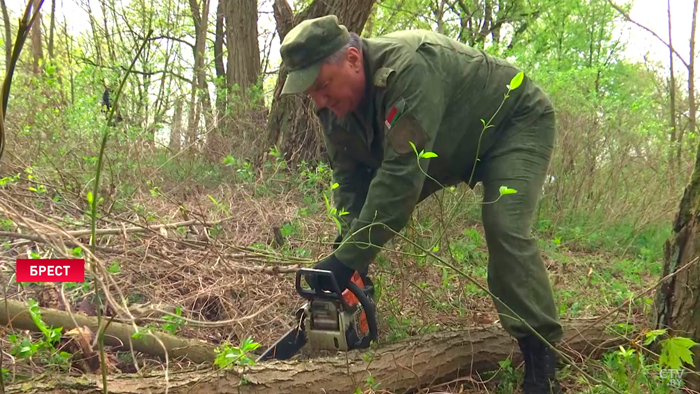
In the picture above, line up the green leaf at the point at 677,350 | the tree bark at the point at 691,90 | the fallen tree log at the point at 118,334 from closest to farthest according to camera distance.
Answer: the green leaf at the point at 677,350
the fallen tree log at the point at 118,334
the tree bark at the point at 691,90

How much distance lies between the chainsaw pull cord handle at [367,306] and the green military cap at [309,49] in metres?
1.03

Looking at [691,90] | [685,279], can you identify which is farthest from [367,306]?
[691,90]

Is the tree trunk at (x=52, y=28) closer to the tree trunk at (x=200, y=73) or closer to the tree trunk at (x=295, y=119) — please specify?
the tree trunk at (x=200, y=73)

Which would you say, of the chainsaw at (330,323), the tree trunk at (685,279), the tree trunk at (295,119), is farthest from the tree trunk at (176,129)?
the tree trunk at (685,279)

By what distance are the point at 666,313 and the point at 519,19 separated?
1464cm

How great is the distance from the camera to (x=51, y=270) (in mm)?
1942

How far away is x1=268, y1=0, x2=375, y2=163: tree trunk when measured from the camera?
6.17 m

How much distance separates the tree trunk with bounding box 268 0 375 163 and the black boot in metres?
4.13

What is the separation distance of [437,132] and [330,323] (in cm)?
114

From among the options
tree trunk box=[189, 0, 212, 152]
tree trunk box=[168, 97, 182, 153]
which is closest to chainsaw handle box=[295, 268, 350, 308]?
tree trunk box=[189, 0, 212, 152]

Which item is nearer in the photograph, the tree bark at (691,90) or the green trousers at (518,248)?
the green trousers at (518,248)

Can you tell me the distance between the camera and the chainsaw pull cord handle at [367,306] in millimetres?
2523

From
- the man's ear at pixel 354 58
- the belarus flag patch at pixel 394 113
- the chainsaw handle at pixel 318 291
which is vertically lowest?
the chainsaw handle at pixel 318 291

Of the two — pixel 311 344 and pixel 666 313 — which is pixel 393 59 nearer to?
pixel 311 344
